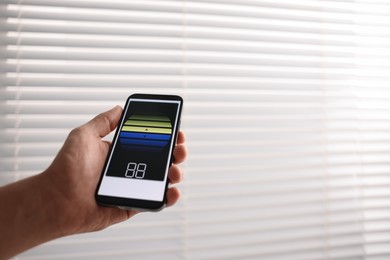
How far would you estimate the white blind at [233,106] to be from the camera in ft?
2.66

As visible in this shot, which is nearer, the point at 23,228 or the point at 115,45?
the point at 23,228

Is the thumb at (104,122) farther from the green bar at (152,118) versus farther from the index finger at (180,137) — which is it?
the index finger at (180,137)

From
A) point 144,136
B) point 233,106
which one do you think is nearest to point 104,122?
point 144,136

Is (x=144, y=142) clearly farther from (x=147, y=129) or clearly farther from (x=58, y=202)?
(x=58, y=202)

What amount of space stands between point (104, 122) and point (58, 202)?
198mm

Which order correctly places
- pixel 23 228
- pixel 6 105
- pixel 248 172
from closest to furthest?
1. pixel 23 228
2. pixel 6 105
3. pixel 248 172

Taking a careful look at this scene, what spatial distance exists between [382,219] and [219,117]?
2.15 ft

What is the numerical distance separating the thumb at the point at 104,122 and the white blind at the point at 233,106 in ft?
0.40

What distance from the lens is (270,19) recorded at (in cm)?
96

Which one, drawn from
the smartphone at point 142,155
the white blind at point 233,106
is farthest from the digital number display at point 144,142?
the white blind at point 233,106

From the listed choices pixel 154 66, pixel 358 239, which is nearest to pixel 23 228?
pixel 154 66

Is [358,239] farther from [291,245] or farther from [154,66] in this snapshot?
[154,66]

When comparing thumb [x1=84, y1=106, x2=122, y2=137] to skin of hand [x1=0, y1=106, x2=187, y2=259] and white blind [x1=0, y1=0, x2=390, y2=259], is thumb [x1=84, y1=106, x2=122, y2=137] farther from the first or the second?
white blind [x1=0, y1=0, x2=390, y2=259]

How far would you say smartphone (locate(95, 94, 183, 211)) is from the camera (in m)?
0.62
